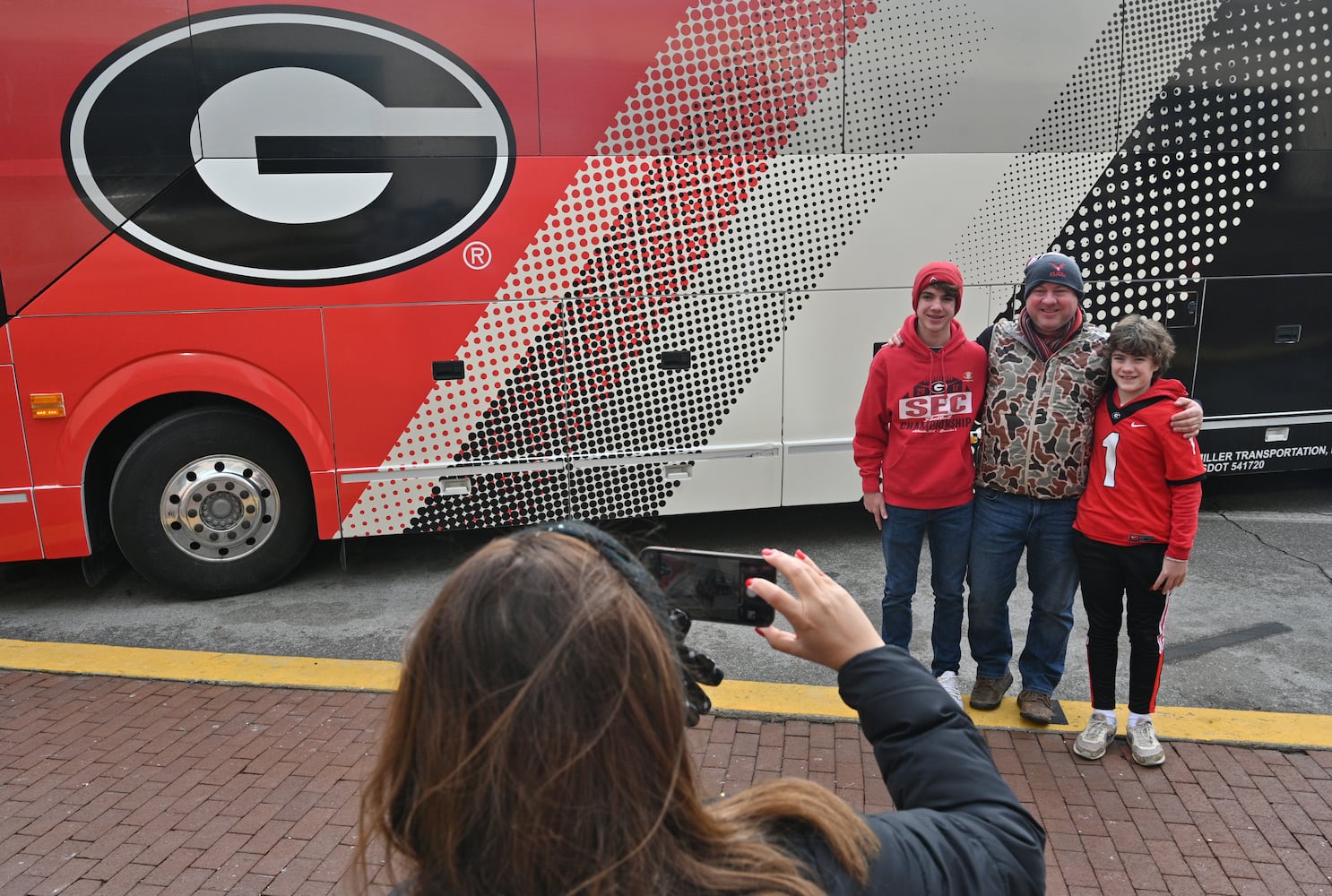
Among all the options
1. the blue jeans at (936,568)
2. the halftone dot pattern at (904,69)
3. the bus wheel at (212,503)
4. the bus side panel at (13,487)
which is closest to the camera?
the blue jeans at (936,568)

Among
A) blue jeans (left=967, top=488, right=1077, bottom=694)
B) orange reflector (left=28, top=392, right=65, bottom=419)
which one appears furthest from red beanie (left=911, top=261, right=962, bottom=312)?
orange reflector (left=28, top=392, right=65, bottom=419)

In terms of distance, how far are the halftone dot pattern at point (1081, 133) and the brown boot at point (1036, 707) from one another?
318cm

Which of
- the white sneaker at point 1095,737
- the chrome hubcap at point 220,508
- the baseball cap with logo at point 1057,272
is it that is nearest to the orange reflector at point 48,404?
the chrome hubcap at point 220,508

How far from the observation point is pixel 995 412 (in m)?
3.82

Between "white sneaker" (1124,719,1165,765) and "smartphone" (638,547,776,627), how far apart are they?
2834 millimetres

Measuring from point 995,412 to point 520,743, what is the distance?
3.28m

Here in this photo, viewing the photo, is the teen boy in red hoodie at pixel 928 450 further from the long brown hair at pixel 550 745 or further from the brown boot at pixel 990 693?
the long brown hair at pixel 550 745

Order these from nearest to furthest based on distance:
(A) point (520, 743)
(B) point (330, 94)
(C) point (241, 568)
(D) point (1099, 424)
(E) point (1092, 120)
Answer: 1. (A) point (520, 743)
2. (D) point (1099, 424)
3. (B) point (330, 94)
4. (C) point (241, 568)
5. (E) point (1092, 120)

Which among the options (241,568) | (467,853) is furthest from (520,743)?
(241,568)

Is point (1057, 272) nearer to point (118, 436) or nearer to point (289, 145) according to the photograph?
point (289, 145)

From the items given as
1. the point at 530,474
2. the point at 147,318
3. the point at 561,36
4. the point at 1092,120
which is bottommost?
the point at 530,474

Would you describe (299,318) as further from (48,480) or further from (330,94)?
(48,480)

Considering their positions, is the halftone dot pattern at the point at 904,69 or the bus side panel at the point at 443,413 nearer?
the bus side panel at the point at 443,413

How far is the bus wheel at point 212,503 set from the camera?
18.0 ft
